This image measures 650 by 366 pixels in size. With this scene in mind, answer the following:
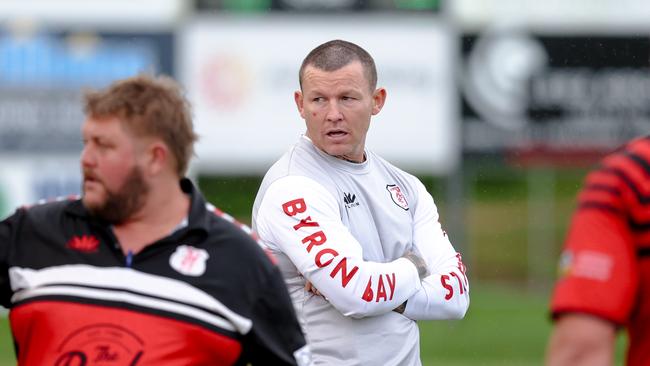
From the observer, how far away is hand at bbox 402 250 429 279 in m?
5.41

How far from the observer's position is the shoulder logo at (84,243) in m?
4.22

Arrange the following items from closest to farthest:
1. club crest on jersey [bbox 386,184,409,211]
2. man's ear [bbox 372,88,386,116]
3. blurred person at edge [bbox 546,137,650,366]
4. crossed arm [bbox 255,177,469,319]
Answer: blurred person at edge [bbox 546,137,650,366] < crossed arm [bbox 255,177,469,319] < club crest on jersey [bbox 386,184,409,211] < man's ear [bbox 372,88,386,116]

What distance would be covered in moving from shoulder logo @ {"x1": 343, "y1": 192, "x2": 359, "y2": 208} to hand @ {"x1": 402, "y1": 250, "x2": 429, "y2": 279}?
0.26 meters

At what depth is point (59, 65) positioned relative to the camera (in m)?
17.9

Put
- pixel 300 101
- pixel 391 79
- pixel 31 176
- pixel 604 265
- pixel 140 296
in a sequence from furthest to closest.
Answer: pixel 31 176 < pixel 391 79 < pixel 300 101 < pixel 140 296 < pixel 604 265

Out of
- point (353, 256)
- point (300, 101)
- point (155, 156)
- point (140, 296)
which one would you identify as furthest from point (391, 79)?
point (140, 296)

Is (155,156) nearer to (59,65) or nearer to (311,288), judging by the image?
(311,288)

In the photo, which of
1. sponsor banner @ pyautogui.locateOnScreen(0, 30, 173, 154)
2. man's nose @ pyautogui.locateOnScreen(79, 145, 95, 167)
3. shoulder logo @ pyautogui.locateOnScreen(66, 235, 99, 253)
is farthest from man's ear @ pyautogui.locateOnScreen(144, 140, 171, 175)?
sponsor banner @ pyautogui.locateOnScreen(0, 30, 173, 154)

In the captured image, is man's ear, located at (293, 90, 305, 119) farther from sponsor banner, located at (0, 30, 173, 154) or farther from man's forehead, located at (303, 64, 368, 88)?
sponsor banner, located at (0, 30, 173, 154)

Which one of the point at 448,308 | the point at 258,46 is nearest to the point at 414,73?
the point at 258,46

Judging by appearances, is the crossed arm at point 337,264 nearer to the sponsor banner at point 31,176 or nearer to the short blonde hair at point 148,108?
the short blonde hair at point 148,108

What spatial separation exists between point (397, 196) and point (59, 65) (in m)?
12.8

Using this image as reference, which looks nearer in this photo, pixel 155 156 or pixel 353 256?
pixel 155 156

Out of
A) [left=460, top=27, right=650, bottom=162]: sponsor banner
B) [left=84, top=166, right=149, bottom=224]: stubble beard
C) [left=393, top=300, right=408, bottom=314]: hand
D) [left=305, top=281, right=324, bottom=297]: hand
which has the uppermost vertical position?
[left=84, top=166, right=149, bottom=224]: stubble beard
